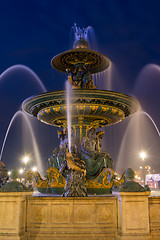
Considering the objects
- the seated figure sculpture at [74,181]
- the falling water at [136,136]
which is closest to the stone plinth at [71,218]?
the seated figure sculpture at [74,181]

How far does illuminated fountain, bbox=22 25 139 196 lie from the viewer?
10.3 m

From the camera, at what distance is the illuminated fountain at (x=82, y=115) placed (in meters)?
10.3

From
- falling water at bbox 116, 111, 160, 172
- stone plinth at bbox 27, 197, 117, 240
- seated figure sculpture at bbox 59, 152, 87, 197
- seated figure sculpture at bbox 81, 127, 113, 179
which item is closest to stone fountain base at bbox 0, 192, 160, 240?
stone plinth at bbox 27, 197, 117, 240

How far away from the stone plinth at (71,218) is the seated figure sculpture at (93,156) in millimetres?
4129

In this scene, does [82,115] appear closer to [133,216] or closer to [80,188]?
[80,188]

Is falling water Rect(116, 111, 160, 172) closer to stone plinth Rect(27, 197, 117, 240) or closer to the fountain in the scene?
the fountain

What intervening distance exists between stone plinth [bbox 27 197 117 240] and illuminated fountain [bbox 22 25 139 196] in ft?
7.29

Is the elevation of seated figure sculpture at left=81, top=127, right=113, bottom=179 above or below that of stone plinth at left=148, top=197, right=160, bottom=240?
above

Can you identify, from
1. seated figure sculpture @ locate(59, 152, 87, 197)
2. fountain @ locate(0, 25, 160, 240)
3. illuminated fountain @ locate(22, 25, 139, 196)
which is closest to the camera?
fountain @ locate(0, 25, 160, 240)

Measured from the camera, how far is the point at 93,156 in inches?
440

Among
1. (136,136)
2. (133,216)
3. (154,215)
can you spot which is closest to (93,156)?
(154,215)

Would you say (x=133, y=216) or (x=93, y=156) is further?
(x=93, y=156)

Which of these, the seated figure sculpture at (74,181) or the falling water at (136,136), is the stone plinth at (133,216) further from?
the falling water at (136,136)

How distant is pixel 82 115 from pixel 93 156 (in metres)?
1.76
